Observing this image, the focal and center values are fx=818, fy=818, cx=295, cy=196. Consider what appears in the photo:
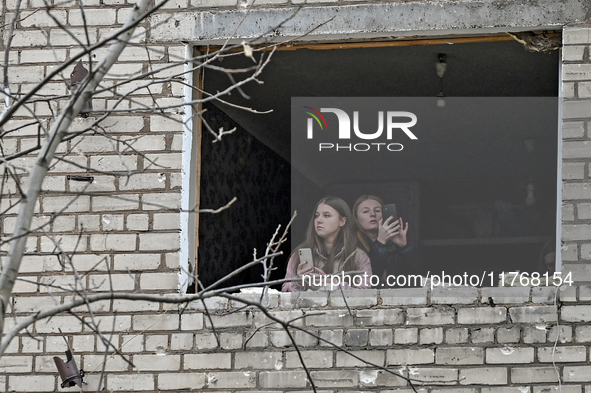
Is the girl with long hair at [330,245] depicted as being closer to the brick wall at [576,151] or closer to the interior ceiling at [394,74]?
the interior ceiling at [394,74]

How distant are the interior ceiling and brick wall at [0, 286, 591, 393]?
1239mm

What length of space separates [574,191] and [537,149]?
1192 mm

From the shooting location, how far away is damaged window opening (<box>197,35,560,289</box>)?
482 centimetres

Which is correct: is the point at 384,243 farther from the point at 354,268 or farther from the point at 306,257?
the point at 306,257

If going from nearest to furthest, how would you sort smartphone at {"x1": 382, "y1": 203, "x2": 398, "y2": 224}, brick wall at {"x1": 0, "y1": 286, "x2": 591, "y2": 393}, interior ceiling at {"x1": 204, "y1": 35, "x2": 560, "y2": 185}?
1. brick wall at {"x1": 0, "y1": 286, "x2": 591, "y2": 393}
2. smartphone at {"x1": 382, "y1": 203, "x2": 398, "y2": 224}
3. interior ceiling at {"x1": 204, "y1": 35, "x2": 560, "y2": 185}

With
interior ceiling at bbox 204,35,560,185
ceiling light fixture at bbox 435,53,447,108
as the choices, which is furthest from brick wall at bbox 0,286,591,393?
ceiling light fixture at bbox 435,53,447,108

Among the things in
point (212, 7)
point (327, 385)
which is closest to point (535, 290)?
point (327, 385)

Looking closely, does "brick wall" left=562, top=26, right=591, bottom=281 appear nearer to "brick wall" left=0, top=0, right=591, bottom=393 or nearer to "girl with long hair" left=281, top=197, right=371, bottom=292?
"brick wall" left=0, top=0, right=591, bottom=393

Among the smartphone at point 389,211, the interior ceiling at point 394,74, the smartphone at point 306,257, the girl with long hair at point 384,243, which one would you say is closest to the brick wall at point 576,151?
the interior ceiling at point 394,74

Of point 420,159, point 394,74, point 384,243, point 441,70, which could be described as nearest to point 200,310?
point 384,243

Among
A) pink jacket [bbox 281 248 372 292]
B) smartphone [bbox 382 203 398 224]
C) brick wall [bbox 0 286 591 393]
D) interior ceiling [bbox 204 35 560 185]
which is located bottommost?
brick wall [bbox 0 286 591 393]

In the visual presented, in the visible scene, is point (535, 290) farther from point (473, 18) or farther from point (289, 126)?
point (289, 126)

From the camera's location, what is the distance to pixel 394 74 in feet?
17.4

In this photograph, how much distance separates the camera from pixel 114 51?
2.83 meters
